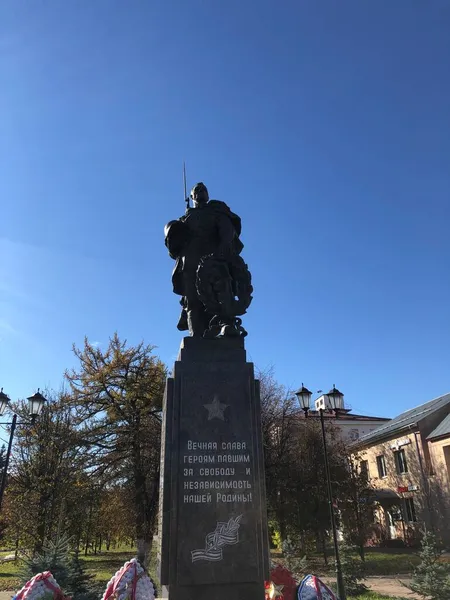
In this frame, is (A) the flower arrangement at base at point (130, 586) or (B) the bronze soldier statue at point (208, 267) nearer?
(A) the flower arrangement at base at point (130, 586)

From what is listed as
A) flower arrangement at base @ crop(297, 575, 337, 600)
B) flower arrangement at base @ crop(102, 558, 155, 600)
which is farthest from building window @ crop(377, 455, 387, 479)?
flower arrangement at base @ crop(102, 558, 155, 600)

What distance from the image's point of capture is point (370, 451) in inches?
1511

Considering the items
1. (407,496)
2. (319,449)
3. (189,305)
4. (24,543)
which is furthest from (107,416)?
(407,496)

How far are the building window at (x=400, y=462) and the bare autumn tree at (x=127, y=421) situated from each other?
64.7 ft

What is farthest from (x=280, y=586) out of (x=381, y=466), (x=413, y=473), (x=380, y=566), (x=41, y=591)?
(x=381, y=466)

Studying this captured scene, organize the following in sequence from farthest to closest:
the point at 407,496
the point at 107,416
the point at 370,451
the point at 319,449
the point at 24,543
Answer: the point at 370,451
the point at 407,496
the point at 319,449
the point at 107,416
the point at 24,543

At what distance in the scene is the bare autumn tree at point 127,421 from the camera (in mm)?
21969

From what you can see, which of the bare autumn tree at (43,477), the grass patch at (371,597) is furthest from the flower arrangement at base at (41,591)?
the bare autumn tree at (43,477)

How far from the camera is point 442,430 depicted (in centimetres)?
3033

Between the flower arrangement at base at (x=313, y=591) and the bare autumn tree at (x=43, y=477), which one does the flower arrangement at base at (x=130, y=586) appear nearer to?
Result: the flower arrangement at base at (x=313, y=591)

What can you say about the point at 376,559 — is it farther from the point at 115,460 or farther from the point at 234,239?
the point at 234,239

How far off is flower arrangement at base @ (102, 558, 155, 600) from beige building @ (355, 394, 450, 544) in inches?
941

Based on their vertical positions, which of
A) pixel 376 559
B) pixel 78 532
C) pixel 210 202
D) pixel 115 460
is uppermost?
pixel 210 202

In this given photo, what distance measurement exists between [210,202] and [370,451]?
1392 inches
